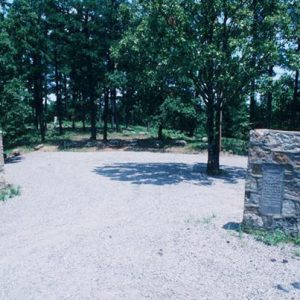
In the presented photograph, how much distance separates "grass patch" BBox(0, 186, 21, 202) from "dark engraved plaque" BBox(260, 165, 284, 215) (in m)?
6.82

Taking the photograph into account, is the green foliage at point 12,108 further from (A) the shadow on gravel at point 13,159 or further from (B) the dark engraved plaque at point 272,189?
(B) the dark engraved plaque at point 272,189

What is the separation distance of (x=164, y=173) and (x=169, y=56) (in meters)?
4.46

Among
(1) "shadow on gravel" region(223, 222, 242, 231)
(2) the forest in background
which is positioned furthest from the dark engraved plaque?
(2) the forest in background

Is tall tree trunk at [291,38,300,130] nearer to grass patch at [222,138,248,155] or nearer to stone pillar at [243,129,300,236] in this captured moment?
grass patch at [222,138,248,155]

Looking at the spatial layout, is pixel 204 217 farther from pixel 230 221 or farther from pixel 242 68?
pixel 242 68

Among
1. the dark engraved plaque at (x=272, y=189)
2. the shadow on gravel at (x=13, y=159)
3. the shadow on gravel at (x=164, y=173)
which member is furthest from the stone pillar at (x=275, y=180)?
the shadow on gravel at (x=13, y=159)

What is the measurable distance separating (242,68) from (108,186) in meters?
5.99

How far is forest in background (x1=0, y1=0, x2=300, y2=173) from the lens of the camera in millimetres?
12102

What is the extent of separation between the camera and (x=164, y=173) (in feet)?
45.3

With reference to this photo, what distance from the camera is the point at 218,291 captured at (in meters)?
4.60

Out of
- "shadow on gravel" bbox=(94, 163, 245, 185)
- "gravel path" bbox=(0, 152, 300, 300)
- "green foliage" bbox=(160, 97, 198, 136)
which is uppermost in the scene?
"green foliage" bbox=(160, 97, 198, 136)

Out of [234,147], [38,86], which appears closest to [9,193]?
[234,147]

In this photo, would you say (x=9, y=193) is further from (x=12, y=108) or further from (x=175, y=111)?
(x=175, y=111)

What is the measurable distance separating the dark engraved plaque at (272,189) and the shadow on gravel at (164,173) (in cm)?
548
